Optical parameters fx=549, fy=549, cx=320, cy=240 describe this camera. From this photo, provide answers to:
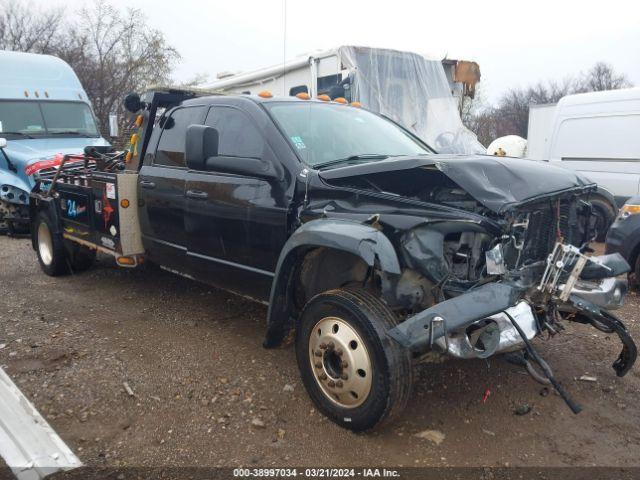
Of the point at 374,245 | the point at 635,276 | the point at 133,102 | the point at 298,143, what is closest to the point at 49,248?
the point at 133,102

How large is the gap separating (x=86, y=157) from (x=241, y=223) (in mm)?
3148

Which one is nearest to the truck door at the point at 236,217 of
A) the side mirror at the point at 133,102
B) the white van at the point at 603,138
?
the side mirror at the point at 133,102

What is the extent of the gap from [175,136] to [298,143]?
1495 mm

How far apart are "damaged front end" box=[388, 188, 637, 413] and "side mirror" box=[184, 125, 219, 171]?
1.61 metres

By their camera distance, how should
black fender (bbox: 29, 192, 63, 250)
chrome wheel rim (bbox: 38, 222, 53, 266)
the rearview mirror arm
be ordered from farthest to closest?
the rearview mirror arm
chrome wheel rim (bbox: 38, 222, 53, 266)
black fender (bbox: 29, 192, 63, 250)

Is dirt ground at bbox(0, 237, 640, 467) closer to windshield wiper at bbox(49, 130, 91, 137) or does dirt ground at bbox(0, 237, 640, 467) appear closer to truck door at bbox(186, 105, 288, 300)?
truck door at bbox(186, 105, 288, 300)

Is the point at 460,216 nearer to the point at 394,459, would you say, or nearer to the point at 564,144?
the point at 394,459

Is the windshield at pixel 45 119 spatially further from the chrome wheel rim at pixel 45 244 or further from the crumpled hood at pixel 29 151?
the chrome wheel rim at pixel 45 244

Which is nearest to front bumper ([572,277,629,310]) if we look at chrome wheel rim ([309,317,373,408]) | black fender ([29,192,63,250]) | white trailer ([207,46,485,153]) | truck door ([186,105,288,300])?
chrome wheel rim ([309,317,373,408])

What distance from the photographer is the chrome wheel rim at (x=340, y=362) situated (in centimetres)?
294

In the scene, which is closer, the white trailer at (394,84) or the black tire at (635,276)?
the black tire at (635,276)

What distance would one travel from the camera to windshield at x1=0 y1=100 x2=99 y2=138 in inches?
381

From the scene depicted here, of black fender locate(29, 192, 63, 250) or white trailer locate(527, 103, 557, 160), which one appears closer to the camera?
black fender locate(29, 192, 63, 250)

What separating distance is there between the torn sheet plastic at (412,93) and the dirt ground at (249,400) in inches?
216
